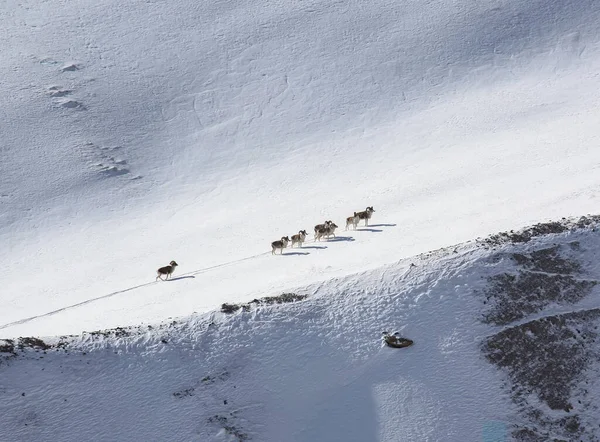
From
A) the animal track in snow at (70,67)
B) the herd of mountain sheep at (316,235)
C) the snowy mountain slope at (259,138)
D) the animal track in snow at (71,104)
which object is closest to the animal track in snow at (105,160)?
the snowy mountain slope at (259,138)

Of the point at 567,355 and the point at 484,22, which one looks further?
the point at 484,22

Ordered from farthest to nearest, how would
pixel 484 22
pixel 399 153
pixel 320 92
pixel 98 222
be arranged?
pixel 484 22, pixel 320 92, pixel 399 153, pixel 98 222

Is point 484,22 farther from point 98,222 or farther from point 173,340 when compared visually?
point 173,340

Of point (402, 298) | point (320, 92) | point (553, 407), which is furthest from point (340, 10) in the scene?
point (553, 407)

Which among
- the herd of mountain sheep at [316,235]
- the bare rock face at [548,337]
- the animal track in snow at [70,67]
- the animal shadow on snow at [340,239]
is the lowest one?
the bare rock face at [548,337]

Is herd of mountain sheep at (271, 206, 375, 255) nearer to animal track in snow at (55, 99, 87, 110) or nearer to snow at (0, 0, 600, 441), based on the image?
snow at (0, 0, 600, 441)

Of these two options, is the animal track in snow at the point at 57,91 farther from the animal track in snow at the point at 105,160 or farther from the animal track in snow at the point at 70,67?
the animal track in snow at the point at 105,160
